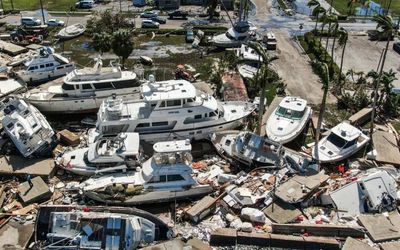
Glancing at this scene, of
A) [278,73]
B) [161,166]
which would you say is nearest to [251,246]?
[161,166]

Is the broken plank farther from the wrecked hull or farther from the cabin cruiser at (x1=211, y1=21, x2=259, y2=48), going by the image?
the cabin cruiser at (x1=211, y1=21, x2=259, y2=48)

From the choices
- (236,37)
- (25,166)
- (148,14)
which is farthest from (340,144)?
(148,14)

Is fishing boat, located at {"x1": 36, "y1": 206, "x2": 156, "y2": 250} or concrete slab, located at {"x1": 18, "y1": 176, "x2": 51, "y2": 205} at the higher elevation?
fishing boat, located at {"x1": 36, "y1": 206, "x2": 156, "y2": 250}

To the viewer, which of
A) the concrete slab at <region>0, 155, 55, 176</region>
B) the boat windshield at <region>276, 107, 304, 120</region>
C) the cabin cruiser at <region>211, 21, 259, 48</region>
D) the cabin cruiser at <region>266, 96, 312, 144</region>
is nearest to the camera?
the concrete slab at <region>0, 155, 55, 176</region>

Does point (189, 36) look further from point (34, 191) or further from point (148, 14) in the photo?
point (34, 191)

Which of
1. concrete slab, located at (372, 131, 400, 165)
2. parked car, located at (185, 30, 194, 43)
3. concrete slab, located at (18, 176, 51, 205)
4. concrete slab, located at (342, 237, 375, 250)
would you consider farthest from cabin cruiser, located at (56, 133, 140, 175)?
parked car, located at (185, 30, 194, 43)

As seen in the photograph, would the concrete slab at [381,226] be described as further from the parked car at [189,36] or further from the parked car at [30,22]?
the parked car at [30,22]

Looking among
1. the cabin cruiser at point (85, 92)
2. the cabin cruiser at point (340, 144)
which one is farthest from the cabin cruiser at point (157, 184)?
the cabin cruiser at point (85, 92)
